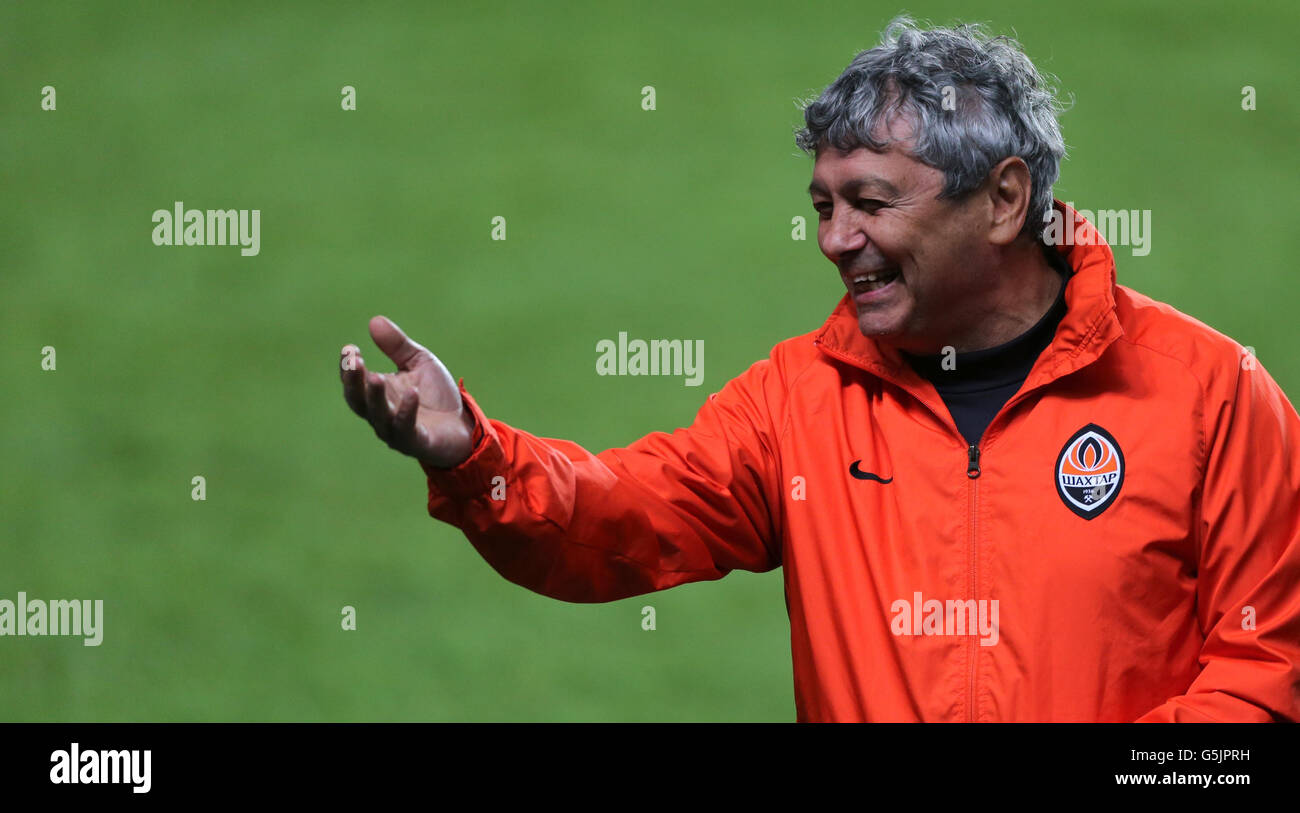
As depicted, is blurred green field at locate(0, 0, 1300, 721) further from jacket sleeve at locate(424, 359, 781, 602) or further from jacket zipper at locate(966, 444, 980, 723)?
jacket zipper at locate(966, 444, 980, 723)

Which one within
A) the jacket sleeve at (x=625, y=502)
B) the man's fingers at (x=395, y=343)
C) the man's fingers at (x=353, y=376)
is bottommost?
the jacket sleeve at (x=625, y=502)

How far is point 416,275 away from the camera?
454cm

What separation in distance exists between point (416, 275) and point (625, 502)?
8.79 feet

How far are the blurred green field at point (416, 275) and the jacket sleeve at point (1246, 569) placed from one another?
231cm

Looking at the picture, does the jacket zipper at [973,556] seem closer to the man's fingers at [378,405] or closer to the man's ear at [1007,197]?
the man's ear at [1007,197]

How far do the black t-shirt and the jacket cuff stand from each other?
1.95ft

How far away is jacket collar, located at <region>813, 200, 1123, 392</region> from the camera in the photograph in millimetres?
1955

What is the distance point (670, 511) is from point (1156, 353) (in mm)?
667

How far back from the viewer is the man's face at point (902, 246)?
2.00 meters
